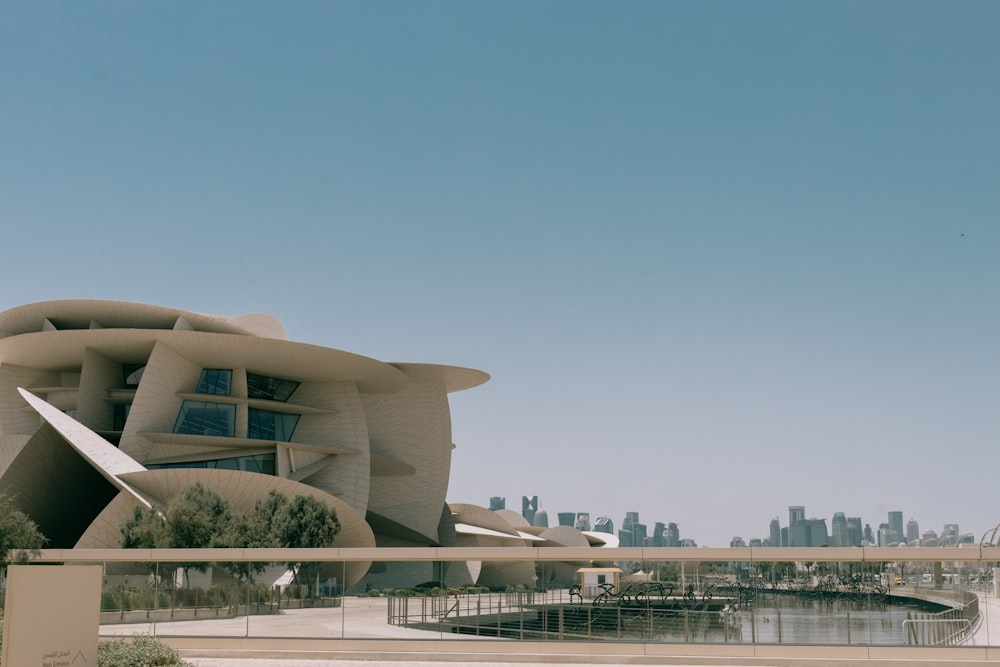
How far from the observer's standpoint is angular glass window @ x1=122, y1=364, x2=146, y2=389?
59463mm

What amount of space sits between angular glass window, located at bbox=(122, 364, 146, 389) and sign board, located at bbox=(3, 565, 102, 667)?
47.0 metres

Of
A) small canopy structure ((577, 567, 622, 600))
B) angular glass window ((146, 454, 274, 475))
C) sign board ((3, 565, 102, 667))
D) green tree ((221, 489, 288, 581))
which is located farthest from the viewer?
angular glass window ((146, 454, 274, 475))

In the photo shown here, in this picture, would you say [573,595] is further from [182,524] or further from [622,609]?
[182,524]

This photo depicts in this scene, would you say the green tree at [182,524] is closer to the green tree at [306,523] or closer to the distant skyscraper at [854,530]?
the green tree at [306,523]

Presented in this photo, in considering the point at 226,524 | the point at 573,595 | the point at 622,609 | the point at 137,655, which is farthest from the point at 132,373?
the point at 137,655

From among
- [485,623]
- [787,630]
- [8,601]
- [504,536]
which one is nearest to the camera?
[8,601]

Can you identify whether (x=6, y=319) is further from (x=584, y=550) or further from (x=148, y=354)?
(x=584, y=550)

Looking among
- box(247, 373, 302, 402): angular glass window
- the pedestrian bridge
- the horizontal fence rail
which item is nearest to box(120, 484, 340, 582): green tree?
box(247, 373, 302, 402): angular glass window

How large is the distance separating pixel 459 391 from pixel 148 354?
23682 millimetres

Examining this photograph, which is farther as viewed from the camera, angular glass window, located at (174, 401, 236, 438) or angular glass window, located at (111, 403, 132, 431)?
angular glass window, located at (111, 403, 132, 431)

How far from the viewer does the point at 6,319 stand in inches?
2263

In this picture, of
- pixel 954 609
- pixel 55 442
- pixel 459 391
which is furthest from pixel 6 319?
pixel 954 609

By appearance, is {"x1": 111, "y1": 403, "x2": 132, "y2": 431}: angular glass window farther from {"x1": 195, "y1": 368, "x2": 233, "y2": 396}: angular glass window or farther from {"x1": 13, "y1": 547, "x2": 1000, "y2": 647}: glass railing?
{"x1": 13, "y1": 547, "x2": 1000, "y2": 647}: glass railing

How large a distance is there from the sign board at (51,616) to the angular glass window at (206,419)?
44389mm
